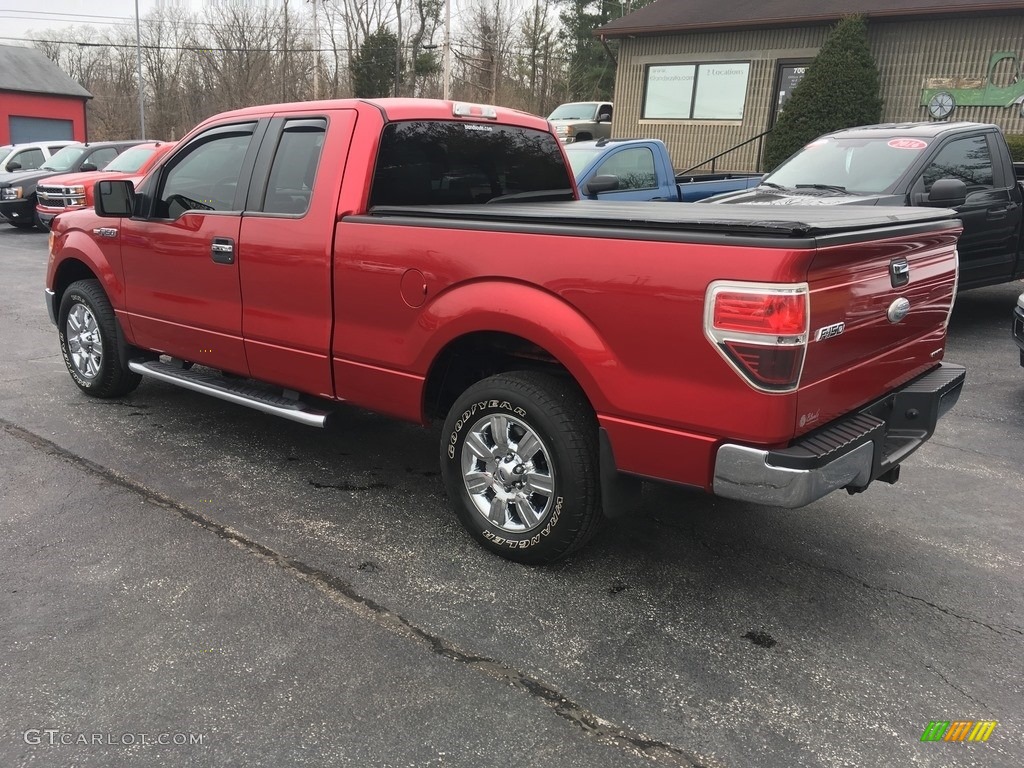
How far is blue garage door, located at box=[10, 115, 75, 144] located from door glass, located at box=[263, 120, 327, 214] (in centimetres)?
4049

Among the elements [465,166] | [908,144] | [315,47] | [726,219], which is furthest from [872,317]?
[315,47]

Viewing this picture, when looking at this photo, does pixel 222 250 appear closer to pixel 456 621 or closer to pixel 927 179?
pixel 456 621

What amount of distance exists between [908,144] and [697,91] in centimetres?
1418

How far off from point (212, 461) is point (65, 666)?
2020mm

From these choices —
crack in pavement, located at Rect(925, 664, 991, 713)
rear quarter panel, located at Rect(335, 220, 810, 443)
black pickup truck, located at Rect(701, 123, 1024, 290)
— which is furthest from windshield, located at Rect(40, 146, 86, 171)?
crack in pavement, located at Rect(925, 664, 991, 713)

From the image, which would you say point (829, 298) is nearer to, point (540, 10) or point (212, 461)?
point (212, 461)

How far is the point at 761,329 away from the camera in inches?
105

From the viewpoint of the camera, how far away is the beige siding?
667 inches

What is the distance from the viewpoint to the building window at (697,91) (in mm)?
20047

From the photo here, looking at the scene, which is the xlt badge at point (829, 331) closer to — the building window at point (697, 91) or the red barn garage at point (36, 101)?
the building window at point (697, 91)

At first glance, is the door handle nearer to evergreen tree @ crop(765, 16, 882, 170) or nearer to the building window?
evergreen tree @ crop(765, 16, 882, 170)

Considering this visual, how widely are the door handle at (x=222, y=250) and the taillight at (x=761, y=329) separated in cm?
275

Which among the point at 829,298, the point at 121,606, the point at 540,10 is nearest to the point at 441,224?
the point at 829,298

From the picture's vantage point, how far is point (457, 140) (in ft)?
14.8
